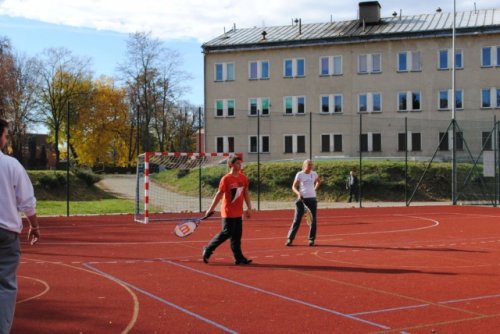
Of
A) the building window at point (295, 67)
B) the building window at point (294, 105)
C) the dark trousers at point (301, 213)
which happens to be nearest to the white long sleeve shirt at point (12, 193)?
the dark trousers at point (301, 213)

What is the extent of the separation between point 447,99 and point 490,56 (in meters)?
4.95

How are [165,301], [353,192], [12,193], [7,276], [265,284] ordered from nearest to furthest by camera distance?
[7,276] < [12,193] < [165,301] < [265,284] < [353,192]

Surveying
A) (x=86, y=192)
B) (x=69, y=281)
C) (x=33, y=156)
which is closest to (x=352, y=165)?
(x=86, y=192)

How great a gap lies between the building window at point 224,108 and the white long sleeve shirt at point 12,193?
5392cm

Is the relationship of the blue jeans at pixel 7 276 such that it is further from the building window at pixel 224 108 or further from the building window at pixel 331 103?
the building window at pixel 224 108

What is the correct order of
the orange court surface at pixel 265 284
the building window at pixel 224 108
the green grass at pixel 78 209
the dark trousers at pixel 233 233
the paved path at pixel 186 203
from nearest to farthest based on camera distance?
the orange court surface at pixel 265 284, the dark trousers at pixel 233 233, the green grass at pixel 78 209, the paved path at pixel 186 203, the building window at pixel 224 108

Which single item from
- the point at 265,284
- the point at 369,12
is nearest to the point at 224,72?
the point at 369,12

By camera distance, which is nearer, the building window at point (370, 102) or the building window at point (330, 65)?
the building window at point (370, 102)

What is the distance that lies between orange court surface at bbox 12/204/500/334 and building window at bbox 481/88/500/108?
39074mm

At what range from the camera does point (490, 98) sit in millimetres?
53406

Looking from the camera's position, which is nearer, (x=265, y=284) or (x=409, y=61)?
(x=265, y=284)

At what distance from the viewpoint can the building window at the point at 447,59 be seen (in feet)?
177

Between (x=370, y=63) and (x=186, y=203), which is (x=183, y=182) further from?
(x=370, y=63)

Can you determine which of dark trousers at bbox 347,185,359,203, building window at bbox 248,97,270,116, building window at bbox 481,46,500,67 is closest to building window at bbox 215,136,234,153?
building window at bbox 248,97,270,116
